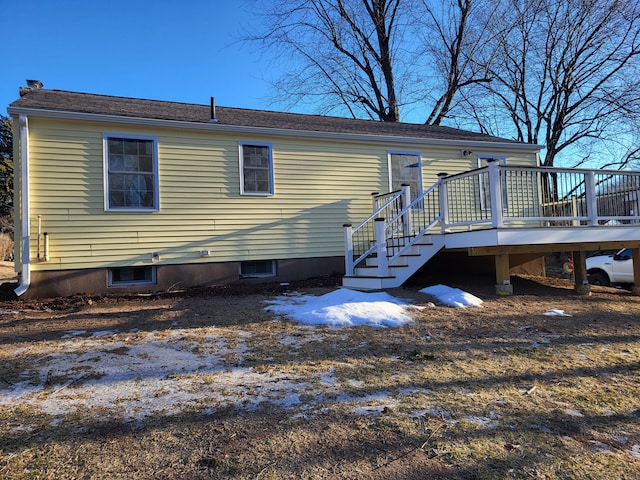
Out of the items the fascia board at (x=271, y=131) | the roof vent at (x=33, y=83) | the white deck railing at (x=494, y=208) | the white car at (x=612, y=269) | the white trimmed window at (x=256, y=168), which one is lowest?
the white car at (x=612, y=269)

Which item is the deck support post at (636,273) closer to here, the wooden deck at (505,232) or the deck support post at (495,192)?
the wooden deck at (505,232)

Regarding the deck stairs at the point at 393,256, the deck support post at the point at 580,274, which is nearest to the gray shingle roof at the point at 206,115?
the deck stairs at the point at 393,256

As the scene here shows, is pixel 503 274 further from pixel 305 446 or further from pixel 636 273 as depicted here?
pixel 305 446

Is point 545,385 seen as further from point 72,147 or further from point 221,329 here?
point 72,147

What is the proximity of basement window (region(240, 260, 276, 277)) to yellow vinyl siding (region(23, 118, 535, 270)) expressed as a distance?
10.4 inches

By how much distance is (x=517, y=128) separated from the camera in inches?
891

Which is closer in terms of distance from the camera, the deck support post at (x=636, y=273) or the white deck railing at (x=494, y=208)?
the white deck railing at (x=494, y=208)

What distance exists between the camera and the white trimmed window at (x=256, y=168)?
938cm

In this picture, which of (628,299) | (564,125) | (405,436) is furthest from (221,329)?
(564,125)

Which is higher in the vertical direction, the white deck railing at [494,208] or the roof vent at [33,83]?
the roof vent at [33,83]

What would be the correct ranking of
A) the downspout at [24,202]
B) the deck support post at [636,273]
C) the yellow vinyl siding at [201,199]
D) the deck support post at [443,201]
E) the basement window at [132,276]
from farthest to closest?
the deck support post at [636,273], the basement window at [132,276], the deck support post at [443,201], the yellow vinyl siding at [201,199], the downspout at [24,202]

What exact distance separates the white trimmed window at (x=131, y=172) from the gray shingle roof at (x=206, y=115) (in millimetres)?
528

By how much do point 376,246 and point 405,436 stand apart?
18.0 feet

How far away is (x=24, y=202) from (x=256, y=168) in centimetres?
432
